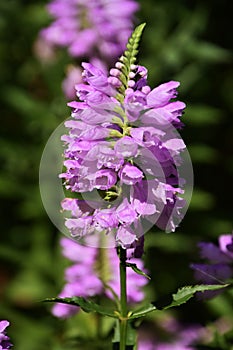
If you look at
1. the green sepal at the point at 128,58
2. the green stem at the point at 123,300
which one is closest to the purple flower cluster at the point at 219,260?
the green stem at the point at 123,300

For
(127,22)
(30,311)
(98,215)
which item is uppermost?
(127,22)

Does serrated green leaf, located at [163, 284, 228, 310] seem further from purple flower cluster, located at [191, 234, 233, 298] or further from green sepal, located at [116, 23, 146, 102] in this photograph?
green sepal, located at [116, 23, 146, 102]

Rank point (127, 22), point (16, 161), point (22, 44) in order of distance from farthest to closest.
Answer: point (22, 44)
point (16, 161)
point (127, 22)

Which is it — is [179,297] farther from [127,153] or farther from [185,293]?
[127,153]

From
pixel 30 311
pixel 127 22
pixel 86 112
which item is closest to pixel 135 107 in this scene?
pixel 86 112

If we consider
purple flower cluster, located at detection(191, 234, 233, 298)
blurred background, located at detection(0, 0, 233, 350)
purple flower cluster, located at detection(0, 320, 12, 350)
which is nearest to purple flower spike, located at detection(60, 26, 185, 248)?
purple flower cluster, located at detection(0, 320, 12, 350)

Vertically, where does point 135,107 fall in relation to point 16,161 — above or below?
below

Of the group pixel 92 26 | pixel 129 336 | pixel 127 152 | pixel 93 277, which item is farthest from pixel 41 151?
pixel 127 152

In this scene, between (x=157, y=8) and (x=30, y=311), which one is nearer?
(x=30, y=311)

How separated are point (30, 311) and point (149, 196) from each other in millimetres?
2725

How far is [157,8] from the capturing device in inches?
204

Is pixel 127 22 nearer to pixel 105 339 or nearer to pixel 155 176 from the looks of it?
pixel 105 339

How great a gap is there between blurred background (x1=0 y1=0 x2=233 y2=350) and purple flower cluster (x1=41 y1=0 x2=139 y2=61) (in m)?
0.19

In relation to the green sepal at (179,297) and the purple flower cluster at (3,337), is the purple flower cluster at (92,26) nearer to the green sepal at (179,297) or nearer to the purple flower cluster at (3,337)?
the green sepal at (179,297)
